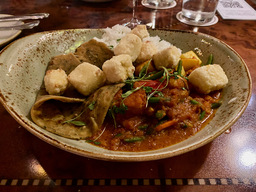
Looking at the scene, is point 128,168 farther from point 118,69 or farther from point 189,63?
point 189,63

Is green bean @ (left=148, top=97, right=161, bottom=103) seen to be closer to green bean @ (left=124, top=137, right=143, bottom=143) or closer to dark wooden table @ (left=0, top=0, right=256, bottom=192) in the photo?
green bean @ (left=124, top=137, right=143, bottom=143)

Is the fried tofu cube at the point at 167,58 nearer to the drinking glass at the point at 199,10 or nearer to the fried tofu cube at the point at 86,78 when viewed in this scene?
the fried tofu cube at the point at 86,78

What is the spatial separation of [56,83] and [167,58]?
91cm

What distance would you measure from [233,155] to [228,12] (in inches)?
120

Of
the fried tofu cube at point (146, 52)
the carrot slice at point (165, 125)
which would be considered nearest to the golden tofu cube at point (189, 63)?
the fried tofu cube at point (146, 52)

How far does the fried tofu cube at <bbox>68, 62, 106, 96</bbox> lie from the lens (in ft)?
5.51

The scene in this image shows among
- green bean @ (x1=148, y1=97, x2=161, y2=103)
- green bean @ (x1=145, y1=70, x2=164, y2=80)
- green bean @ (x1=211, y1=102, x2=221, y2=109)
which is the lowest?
green bean @ (x1=211, y1=102, x2=221, y2=109)

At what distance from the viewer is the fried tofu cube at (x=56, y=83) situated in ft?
5.41

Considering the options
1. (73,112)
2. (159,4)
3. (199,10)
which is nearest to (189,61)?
(73,112)

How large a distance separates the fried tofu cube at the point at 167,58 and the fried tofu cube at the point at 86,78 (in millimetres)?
500

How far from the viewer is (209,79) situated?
1726mm

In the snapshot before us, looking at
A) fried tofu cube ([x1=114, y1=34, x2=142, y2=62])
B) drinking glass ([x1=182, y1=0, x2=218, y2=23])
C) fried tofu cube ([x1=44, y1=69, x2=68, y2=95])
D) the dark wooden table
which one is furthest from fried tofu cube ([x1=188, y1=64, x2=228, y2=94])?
drinking glass ([x1=182, y1=0, x2=218, y2=23])

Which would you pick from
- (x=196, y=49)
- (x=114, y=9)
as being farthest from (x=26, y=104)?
(x=114, y=9)

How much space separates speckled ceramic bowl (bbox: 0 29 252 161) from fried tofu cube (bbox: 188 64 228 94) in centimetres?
9
